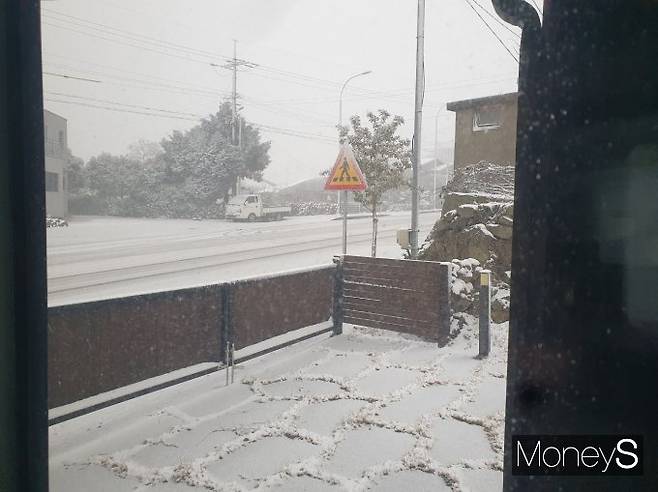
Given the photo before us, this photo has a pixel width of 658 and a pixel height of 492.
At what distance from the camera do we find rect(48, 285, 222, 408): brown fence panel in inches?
119

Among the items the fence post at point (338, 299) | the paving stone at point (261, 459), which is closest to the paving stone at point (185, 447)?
the paving stone at point (261, 459)

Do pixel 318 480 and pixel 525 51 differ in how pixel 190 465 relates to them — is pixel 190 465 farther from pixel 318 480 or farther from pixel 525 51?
pixel 525 51

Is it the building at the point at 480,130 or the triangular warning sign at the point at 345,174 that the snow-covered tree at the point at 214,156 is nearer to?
the building at the point at 480,130

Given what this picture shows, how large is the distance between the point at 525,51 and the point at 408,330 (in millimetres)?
4867

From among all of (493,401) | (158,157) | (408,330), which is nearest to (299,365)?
(408,330)

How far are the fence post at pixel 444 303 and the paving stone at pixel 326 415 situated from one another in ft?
6.17

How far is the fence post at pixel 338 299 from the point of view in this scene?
19.4 ft

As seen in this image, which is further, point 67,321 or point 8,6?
point 67,321

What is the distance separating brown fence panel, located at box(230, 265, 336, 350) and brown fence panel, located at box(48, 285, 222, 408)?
34 cm

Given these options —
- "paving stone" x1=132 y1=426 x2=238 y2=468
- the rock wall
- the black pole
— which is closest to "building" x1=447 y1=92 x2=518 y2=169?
the rock wall

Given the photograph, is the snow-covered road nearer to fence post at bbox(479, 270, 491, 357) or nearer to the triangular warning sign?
the triangular warning sign

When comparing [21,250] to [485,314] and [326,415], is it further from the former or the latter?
[485,314]

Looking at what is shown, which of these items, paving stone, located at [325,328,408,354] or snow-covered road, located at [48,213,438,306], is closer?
paving stone, located at [325,328,408,354]

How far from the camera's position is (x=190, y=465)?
108 inches
